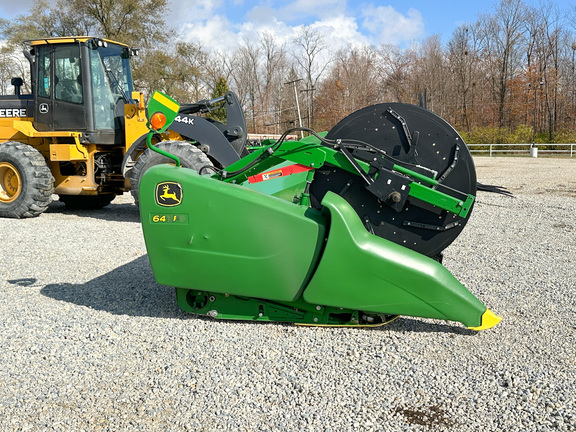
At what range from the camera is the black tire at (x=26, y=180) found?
8.55 metres

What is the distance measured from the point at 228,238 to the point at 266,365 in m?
0.88

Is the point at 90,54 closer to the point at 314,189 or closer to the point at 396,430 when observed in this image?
the point at 314,189

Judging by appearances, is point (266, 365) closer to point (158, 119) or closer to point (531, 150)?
point (158, 119)

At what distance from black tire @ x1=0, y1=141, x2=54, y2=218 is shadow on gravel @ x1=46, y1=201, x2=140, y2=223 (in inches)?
30.8

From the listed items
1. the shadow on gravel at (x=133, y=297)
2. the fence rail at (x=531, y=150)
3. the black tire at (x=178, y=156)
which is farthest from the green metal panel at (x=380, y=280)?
the fence rail at (x=531, y=150)

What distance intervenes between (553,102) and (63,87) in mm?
44433

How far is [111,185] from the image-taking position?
9133 millimetres

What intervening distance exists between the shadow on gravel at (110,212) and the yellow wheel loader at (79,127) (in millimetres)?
492

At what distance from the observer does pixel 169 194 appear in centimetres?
359

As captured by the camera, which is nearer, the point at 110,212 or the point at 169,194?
the point at 169,194

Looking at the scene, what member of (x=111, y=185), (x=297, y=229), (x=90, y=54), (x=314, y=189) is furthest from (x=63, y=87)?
(x=297, y=229)

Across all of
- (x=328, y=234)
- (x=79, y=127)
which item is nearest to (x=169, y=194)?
(x=328, y=234)

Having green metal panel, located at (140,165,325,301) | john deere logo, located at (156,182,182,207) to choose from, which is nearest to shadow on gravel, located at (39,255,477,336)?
green metal panel, located at (140,165,325,301)

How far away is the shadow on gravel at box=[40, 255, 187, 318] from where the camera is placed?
13.6 ft
